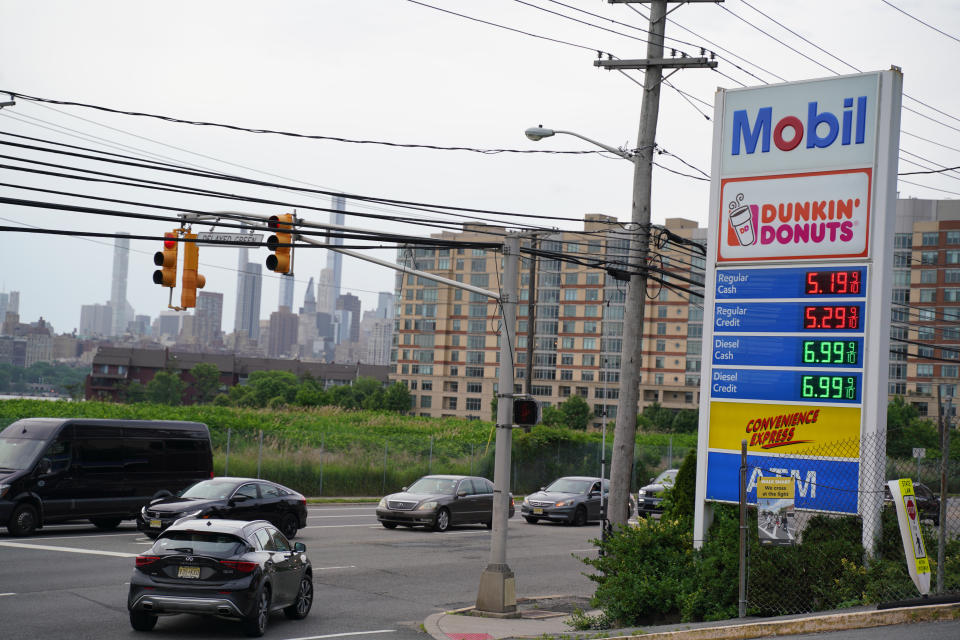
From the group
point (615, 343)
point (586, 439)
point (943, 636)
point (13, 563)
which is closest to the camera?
point (943, 636)

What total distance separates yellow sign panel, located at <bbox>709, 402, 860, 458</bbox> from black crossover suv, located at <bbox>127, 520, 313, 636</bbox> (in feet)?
21.2

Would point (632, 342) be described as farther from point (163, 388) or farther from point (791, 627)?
point (163, 388)

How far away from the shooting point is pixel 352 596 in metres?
17.6

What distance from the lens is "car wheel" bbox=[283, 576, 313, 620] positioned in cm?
1516

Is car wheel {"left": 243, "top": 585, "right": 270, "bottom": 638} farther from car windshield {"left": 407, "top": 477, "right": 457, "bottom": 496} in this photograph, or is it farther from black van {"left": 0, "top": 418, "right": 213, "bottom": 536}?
car windshield {"left": 407, "top": 477, "right": 457, "bottom": 496}

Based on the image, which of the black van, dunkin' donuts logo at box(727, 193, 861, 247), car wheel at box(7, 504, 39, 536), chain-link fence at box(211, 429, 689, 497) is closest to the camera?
dunkin' donuts logo at box(727, 193, 861, 247)

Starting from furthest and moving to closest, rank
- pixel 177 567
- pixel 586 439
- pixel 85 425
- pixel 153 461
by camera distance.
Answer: pixel 586 439 < pixel 153 461 < pixel 85 425 < pixel 177 567

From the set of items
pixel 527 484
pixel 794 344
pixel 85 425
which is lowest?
pixel 527 484

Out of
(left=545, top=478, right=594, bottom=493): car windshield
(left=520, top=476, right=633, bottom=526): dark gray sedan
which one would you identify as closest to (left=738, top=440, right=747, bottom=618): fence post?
(left=520, top=476, right=633, bottom=526): dark gray sedan

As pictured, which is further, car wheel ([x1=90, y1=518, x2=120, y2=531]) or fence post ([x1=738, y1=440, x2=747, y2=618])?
car wheel ([x1=90, y1=518, x2=120, y2=531])

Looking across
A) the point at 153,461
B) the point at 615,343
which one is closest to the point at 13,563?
the point at 153,461

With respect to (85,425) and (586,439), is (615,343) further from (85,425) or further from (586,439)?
(85,425)

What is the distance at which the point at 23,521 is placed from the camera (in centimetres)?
2319

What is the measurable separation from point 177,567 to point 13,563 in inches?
278
